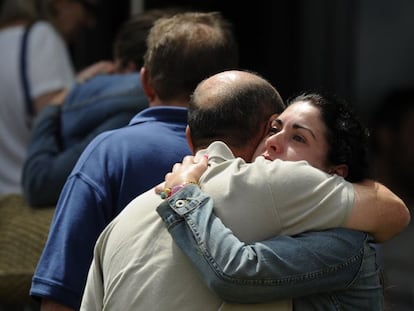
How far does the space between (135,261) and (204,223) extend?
0.63 ft

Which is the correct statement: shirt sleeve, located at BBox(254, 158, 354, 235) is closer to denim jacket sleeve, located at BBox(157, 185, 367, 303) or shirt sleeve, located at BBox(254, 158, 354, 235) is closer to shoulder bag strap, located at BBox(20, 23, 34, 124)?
denim jacket sleeve, located at BBox(157, 185, 367, 303)

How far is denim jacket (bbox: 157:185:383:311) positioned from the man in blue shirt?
0.53 m

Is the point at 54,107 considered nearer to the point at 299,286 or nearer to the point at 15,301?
the point at 15,301

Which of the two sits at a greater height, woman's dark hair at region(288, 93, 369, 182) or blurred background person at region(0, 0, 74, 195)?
woman's dark hair at region(288, 93, 369, 182)

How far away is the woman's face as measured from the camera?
2496mm

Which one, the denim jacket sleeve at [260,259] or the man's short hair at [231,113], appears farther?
the man's short hair at [231,113]

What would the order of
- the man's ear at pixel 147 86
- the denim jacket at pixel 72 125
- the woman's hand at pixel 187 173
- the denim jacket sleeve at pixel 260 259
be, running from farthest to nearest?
the denim jacket at pixel 72 125 → the man's ear at pixel 147 86 → the woman's hand at pixel 187 173 → the denim jacket sleeve at pixel 260 259

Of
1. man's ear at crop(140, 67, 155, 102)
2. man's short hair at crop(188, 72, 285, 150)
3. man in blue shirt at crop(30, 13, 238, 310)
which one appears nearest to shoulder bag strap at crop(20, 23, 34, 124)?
man's ear at crop(140, 67, 155, 102)

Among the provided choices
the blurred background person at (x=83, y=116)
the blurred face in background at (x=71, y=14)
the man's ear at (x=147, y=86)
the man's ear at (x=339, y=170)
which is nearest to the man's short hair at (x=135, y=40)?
the blurred background person at (x=83, y=116)

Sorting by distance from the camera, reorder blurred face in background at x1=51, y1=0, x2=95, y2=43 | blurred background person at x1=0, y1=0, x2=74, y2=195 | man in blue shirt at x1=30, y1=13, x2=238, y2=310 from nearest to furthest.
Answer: man in blue shirt at x1=30, y1=13, x2=238, y2=310
blurred background person at x1=0, y1=0, x2=74, y2=195
blurred face in background at x1=51, y1=0, x2=95, y2=43

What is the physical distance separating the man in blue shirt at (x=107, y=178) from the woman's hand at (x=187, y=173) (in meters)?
0.43

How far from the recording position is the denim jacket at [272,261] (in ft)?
7.70

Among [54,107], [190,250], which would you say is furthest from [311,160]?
[54,107]

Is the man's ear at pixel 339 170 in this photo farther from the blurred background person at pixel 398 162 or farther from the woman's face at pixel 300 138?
the blurred background person at pixel 398 162
